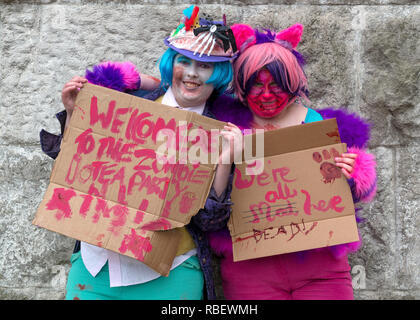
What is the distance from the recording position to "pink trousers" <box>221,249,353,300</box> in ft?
6.15

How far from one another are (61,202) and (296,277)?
2.80 feet

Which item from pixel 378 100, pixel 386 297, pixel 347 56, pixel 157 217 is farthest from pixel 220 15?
pixel 386 297

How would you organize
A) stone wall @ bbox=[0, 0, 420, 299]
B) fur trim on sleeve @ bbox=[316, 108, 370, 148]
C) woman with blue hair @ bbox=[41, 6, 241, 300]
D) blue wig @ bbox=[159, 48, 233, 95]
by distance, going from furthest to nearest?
1. stone wall @ bbox=[0, 0, 420, 299]
2. fur trim on sleeve @ bbox=[316, 108, 370, 148]
3. blue wig @ bbox=[159, 48, 233, 95]
4. woman with blue hair @ bbox=[41, 6, 241, 300]

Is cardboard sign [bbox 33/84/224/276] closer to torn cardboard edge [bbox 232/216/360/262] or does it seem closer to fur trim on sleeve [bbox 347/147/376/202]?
torn cardboard edge [bbox 232/216/360/262]

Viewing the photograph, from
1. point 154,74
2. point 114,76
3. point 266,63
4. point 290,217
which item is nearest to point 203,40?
point 266,63

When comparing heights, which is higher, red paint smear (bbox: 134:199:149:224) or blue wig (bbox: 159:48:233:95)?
blue wig (bbox: 159:48:233:95)

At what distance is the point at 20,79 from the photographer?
92.0 inches

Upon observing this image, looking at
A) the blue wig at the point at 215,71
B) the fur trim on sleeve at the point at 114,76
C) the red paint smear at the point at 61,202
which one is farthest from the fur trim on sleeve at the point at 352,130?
the red paint smear at the point at 61,202

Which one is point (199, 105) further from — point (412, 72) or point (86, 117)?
point (412, 72)

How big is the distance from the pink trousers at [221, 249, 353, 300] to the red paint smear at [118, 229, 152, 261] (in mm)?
455

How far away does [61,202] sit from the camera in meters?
1.67

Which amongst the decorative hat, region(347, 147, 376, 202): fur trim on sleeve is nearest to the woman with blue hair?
the decorative hat

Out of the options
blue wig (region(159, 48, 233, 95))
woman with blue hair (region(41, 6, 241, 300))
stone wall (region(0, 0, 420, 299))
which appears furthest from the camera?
stone wall (region(0, 0, 420, 299))

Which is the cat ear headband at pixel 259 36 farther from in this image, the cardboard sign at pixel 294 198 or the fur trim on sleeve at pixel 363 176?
the fur trim on sleeve at pixel 363 176
